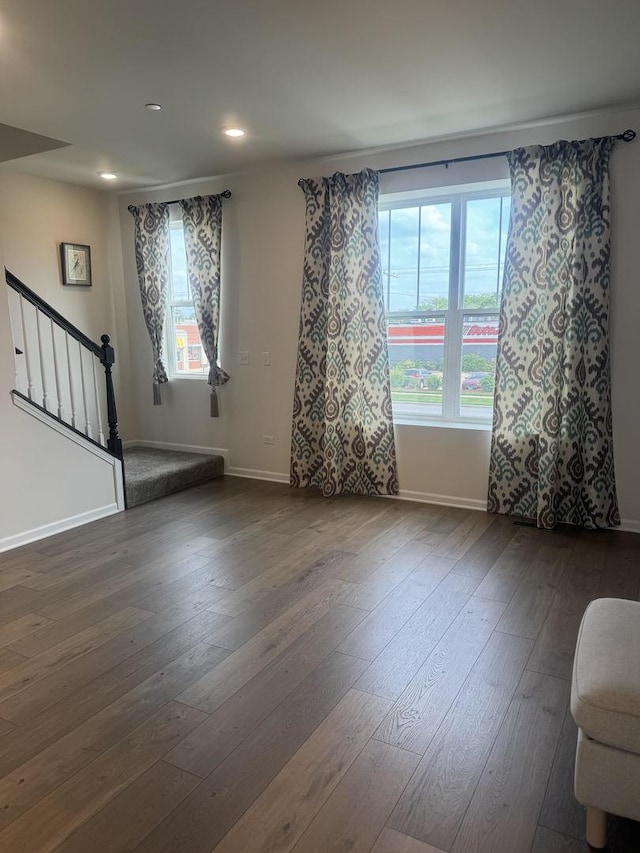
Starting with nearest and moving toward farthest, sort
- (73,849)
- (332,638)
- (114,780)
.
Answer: (73,849)
(114,780)
(332,638)

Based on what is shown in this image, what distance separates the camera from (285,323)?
5.00 m

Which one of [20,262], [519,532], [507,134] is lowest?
[519,532]

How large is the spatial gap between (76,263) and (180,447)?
2011 millimetres

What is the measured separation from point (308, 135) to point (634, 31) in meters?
2.08

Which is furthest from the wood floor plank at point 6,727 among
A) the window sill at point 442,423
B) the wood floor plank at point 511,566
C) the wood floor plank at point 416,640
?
the window sill at point 442,423

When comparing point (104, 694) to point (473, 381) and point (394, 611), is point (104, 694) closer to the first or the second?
point (394, 611)

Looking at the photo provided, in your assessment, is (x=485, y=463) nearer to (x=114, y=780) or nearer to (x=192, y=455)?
(x=192, y=455)

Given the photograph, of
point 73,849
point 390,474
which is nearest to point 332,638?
point 73,849

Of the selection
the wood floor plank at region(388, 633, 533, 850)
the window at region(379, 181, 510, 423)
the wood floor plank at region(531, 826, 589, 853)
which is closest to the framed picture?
the window at region(379, 181, 510, 423)

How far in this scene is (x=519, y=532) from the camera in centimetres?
391

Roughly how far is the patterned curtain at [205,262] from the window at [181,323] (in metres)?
0.33

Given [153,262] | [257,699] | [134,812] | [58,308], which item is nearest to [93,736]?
[134,812]

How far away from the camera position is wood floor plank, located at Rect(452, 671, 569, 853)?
156cm

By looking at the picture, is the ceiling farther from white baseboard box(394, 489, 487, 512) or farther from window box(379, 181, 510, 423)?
white baseboard box(394, 489, 487, 512)
